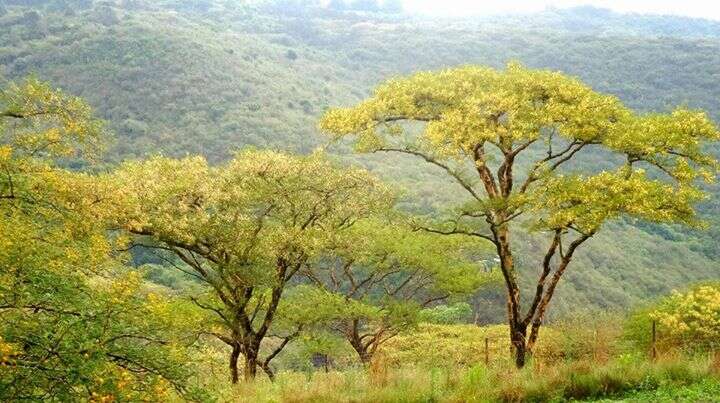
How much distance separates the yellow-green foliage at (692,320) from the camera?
663 inches

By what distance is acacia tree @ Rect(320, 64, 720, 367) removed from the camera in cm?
1416

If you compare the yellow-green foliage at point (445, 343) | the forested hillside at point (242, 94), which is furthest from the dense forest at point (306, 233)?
the forested hillside at point (242, 94)

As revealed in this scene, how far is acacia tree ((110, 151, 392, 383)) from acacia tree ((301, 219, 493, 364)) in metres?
1.83

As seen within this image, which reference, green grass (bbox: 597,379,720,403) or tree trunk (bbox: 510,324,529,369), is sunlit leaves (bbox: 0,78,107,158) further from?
tree trunk (bbox: 510,324,529,369)

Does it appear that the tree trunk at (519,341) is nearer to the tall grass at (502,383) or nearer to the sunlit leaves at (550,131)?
the sunlit leaves at (550,131)

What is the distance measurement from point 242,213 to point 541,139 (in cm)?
816

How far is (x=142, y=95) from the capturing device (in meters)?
126

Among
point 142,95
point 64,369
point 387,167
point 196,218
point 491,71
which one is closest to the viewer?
point 64,369

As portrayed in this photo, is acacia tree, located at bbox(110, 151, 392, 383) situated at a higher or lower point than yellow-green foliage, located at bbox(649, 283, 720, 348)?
higher

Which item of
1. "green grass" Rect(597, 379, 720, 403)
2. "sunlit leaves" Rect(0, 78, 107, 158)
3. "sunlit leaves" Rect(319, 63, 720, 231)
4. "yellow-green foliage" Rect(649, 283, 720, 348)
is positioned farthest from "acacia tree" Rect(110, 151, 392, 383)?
"yellow-green foliage" Rect(649, 283, 720, 348)

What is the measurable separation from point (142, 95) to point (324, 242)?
4667 inches

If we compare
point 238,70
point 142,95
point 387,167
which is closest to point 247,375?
point 387,167

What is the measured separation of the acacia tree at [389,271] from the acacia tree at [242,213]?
1832 mm

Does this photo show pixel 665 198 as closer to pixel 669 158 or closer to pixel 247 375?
pixel 669 158
